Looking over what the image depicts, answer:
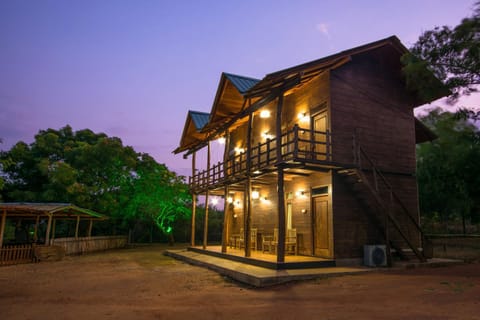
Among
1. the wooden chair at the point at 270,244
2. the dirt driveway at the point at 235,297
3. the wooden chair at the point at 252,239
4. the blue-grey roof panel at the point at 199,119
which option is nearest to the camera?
the dirt driveway at the point at 235,297

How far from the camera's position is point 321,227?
13.3m

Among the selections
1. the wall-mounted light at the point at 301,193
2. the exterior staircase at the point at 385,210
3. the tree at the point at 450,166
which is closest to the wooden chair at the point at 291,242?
the wall-mounted light at the point at 301,193

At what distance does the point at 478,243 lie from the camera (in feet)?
73.4

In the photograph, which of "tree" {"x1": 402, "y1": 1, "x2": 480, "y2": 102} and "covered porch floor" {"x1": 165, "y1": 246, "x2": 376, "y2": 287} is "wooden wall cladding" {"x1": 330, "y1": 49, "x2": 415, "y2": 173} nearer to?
"tree" {"x1": 402, "y1": 1, "x2": 480, "y2": 102}

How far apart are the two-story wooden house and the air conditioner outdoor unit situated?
0.39 meters

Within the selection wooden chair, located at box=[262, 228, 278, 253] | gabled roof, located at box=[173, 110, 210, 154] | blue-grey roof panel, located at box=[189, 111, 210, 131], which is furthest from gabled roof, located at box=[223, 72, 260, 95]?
wooden chair, located at box=[262, 228, 278, 253]

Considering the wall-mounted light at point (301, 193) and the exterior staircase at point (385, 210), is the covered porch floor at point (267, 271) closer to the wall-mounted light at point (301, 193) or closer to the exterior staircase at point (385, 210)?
the exterior staircase at point (385, 210)

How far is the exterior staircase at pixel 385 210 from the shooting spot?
12578mm

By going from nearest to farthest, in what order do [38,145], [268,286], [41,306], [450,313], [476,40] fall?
[450,313]
[41,306]
[268,286]
[476,40]
[38,145]

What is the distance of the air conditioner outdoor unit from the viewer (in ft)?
39.5

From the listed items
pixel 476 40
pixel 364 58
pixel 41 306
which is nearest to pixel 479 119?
pixel 476 40

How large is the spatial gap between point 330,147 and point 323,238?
3376mm

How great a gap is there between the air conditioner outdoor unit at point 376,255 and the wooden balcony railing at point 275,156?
3.39 meters

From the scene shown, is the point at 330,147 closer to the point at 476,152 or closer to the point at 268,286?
the point at 268,286
